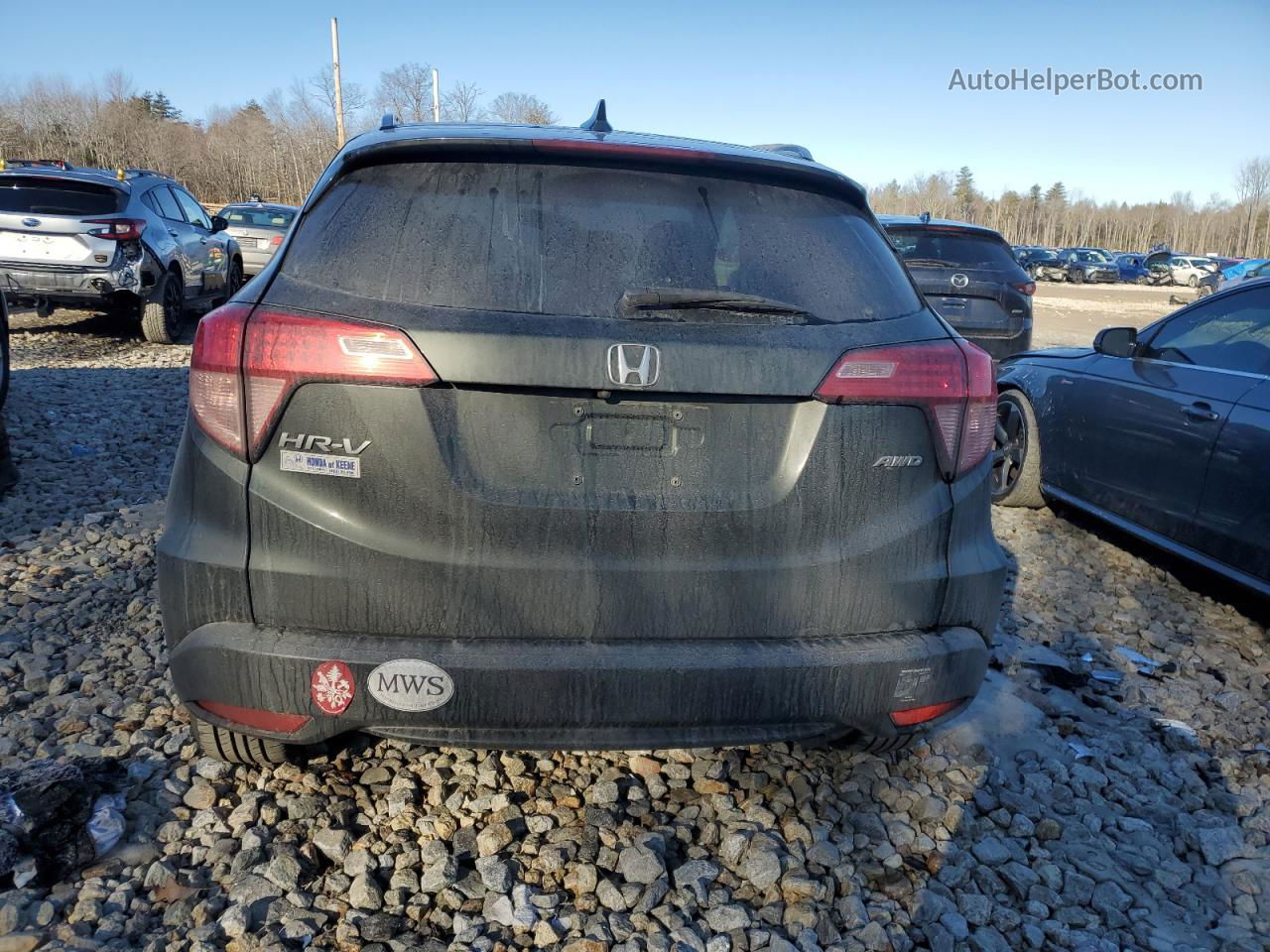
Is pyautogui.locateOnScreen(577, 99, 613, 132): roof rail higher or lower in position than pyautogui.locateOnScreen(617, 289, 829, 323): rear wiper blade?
higher

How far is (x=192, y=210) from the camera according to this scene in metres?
12.2

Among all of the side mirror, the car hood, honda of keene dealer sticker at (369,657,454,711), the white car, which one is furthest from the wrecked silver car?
the white car

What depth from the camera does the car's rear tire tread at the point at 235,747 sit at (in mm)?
2455

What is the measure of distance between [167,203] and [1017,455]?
10.2 m

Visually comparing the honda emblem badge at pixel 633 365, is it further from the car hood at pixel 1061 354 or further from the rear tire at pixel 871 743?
the car hood at pixel 1061 354

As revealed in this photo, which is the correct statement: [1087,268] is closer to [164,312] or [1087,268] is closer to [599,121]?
[164,312]

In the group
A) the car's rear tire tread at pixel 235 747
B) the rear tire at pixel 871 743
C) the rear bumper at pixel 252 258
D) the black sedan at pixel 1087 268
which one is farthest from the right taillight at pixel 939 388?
the black sedan at pixel 1087 268

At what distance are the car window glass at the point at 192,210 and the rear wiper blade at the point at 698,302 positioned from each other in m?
11.6

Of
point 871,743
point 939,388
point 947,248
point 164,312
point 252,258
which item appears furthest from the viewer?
point 252,258

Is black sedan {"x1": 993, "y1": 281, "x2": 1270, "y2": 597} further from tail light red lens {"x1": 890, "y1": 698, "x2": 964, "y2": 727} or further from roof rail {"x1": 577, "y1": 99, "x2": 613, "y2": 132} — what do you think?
roof rail {"x1": 577, "y1": 99, "x2": 613, "y2": 132}

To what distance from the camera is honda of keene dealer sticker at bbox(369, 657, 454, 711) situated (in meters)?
2.01

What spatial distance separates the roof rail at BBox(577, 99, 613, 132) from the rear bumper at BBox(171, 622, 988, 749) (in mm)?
1619

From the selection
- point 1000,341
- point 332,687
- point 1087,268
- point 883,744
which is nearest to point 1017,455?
point 1000,341

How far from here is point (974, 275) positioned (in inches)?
340
